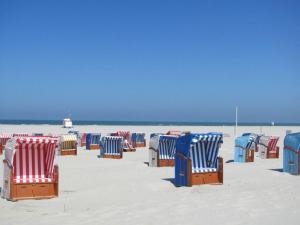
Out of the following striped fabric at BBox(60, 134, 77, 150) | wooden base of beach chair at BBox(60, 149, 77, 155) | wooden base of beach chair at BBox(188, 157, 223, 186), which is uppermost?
striped fabric at BBox(60, 134, 77, 150)

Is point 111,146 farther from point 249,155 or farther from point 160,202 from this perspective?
point 160,202

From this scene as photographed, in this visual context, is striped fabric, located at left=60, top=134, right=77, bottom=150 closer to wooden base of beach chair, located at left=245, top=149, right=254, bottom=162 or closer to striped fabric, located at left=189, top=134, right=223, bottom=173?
wooden base of beach chair, located at left=245, top=149, right=254, bottom=162

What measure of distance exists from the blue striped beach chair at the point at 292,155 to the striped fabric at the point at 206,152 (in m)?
2.94

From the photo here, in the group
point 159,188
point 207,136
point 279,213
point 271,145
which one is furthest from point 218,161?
point 271,145

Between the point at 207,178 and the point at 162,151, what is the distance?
4.73 metres

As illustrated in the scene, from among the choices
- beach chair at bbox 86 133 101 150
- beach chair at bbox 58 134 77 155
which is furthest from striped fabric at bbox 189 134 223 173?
beach chair at bbox 86 133 101 150

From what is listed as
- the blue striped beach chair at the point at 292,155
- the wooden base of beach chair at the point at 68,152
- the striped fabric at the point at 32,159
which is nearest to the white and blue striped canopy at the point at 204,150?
the blue striped beach chair at the point at 292,155

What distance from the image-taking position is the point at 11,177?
8695mm

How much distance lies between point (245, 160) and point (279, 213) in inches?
400

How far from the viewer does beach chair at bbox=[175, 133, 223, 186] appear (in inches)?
407

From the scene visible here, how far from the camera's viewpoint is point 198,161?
428 inches

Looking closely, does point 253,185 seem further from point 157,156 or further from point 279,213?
point 157,156

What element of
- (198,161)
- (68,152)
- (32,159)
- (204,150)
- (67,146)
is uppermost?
(204,150)

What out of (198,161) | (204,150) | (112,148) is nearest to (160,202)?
(198,161)
